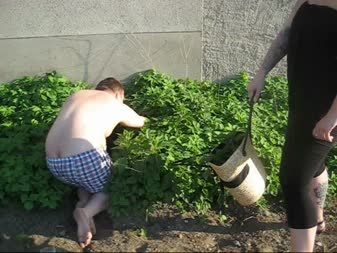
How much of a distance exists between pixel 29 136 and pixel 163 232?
127 centimetres

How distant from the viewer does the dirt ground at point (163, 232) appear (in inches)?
134

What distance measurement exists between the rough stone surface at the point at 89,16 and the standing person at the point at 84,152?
1.29 meters

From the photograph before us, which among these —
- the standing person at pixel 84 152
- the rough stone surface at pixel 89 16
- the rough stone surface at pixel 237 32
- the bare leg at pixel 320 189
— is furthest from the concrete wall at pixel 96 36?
the bare leg at pixel 320 189

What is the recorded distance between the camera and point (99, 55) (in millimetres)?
5043

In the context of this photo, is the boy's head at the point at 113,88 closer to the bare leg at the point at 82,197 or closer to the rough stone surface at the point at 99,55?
the bare leg at the point at 82,197

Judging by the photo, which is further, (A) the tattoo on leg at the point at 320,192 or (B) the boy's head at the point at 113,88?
(B) the boy's head at the point at 113,88

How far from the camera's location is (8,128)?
4320 millimetres

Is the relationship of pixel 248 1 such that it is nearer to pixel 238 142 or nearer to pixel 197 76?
pixel 197 76

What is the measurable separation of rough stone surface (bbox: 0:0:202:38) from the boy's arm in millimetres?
1106

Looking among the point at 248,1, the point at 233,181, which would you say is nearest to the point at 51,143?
the point at 233,181

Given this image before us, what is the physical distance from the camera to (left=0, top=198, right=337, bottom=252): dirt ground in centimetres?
339

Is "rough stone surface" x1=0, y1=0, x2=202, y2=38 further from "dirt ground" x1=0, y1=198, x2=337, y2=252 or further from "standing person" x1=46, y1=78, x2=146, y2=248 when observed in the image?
"dirt ground" x1=0, y1=198, x2=337, y2=252

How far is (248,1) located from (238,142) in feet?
6.10

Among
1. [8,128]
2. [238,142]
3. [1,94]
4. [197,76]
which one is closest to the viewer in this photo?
[238,142]
